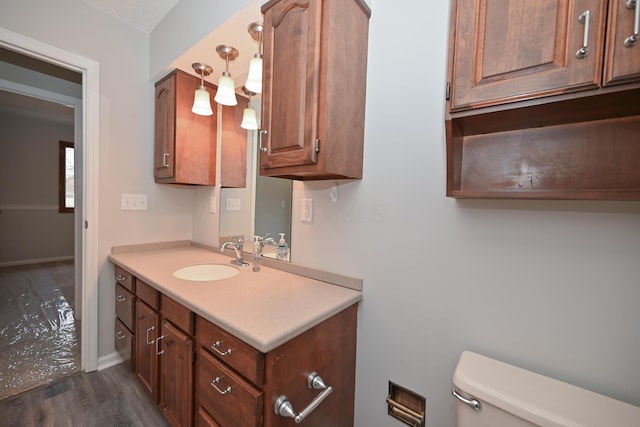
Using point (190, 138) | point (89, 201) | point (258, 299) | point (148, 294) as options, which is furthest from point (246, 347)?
point (89, 201)

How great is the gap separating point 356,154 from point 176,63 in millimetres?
1441

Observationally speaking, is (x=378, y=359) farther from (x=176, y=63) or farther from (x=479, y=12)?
(x=176, y=63)

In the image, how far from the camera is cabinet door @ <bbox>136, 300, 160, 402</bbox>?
1.37m

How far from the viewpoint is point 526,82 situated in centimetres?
67

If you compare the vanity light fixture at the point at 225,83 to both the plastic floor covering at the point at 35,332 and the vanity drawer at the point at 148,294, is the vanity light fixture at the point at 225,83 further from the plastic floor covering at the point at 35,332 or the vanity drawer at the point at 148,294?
the plastic floor covering at the point at 35,332

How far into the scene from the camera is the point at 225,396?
37.0 inches

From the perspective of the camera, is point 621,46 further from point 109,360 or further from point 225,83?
point 109,360

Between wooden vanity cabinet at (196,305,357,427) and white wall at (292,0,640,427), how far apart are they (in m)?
0.13

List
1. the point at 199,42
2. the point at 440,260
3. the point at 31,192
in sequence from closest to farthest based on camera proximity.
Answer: the point at 440,260 → the point at 199,42 → the point at 31,192

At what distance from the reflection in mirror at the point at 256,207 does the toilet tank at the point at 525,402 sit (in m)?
1.02

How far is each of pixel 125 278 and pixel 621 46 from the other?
2.34 metres

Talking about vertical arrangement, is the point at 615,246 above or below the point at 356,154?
below

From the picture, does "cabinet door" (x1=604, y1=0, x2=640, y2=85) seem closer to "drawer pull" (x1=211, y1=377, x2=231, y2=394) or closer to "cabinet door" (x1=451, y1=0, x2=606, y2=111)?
"cabinet door" (x1=451, y1=0, x2=606, y2=111)

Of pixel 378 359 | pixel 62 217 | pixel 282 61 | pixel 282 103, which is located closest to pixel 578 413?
pixel 378 359
